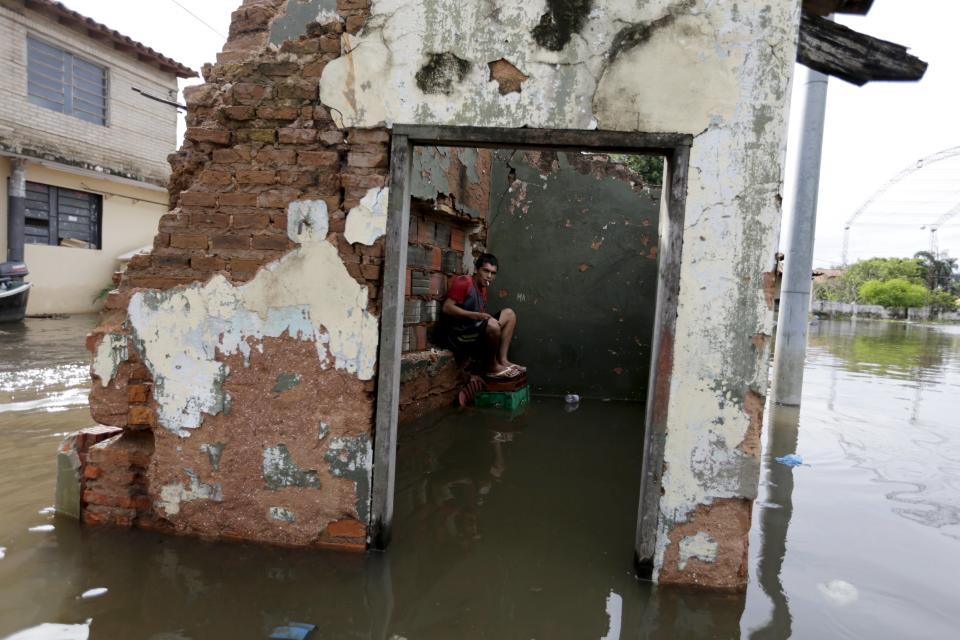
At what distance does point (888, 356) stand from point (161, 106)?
17.8 meters

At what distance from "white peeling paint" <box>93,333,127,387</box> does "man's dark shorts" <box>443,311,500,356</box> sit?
311cm

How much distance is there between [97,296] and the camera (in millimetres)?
13492

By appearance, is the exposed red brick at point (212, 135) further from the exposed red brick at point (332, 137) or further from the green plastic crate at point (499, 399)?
the green plastic crate at point (499, 399)

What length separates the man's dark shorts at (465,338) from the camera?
5750 mm

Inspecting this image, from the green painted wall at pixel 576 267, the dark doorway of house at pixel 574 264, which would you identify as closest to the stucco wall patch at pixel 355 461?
the dark doorway of house at pixel 574 264

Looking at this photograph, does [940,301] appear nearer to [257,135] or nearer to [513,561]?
[513,561]

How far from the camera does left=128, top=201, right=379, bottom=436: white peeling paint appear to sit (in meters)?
2.85

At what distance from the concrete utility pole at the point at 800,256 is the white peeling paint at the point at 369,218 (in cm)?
569

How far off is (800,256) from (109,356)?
22.4 feet

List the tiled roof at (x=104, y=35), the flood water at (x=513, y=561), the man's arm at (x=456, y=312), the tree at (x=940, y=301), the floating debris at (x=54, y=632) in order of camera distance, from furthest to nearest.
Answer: the tree at (x=940, y=301), the tiled roof at (x=104, y=35), the man's arm at (x=456, y=312), the flood water at (x=513, y=561), the floating debris at (x=54, y=632)

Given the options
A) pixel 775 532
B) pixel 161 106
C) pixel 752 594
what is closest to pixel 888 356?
pixel 775 532

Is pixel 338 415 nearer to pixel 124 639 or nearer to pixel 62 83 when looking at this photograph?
pixel 124 639

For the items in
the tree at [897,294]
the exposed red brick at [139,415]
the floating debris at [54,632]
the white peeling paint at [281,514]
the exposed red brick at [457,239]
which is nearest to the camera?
the floating debris at [54,632]

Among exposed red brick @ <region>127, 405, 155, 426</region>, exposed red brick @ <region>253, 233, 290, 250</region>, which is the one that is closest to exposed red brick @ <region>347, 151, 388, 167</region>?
exposed red brick @ <region>253, 233, 290, 250</region>
